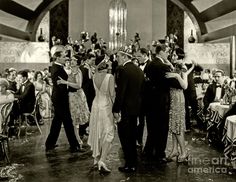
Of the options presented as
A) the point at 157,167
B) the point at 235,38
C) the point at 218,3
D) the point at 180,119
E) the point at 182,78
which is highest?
the point at 218,3

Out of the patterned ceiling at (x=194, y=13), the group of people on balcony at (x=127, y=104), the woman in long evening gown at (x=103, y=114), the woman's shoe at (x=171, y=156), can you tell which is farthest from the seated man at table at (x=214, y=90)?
the patterned ceiling at (x=194, y=13)

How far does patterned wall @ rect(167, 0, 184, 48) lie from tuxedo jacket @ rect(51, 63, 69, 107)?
10.2m

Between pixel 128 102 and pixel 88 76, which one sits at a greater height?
pixel 88 76

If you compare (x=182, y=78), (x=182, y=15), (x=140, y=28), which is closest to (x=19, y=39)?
(x=140, y=28)

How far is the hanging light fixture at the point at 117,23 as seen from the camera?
1554 cm

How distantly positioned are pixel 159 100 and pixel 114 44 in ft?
33.8

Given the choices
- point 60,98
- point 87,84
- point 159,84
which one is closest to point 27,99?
point 87,84

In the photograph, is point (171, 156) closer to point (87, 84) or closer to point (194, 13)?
point (87, 84)

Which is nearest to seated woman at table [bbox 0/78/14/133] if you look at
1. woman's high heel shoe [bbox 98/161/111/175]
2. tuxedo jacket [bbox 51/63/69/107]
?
tuxedo jacket [bbox 51/63/69/107]

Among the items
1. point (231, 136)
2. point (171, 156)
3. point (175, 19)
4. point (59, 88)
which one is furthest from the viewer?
point (175, 19)

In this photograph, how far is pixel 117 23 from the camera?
51.8ft

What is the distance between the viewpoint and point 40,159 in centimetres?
573

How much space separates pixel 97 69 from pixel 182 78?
1.29 metres

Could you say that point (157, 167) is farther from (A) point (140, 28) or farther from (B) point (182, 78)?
(A) point (140, 28)
